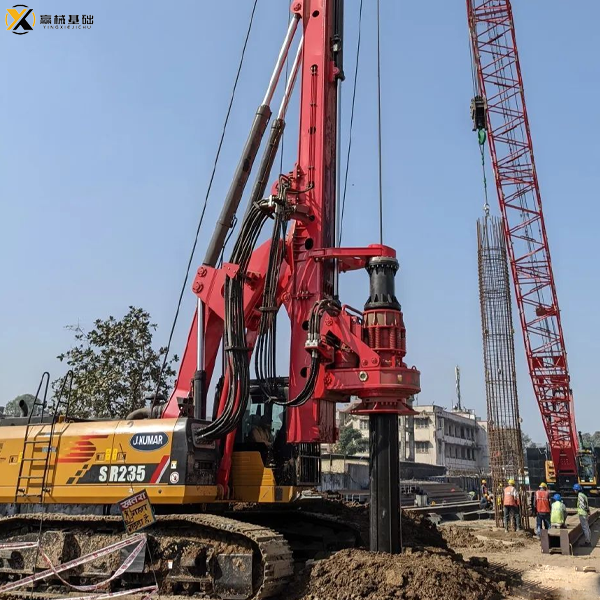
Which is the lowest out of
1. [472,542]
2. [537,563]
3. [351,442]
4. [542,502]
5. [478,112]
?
[537,563]

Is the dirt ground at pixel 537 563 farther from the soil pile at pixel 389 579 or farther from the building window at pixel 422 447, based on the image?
the building window at pixel 422 447

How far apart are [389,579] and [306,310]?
4.10 m

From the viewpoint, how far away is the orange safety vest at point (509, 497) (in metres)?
19.4

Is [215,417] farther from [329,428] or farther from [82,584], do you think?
[82,584]

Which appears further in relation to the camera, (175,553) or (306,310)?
(306,310)

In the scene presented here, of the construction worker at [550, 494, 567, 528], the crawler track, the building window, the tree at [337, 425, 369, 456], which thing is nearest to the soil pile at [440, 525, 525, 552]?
the construction worker at [550, 494, 567, 528]

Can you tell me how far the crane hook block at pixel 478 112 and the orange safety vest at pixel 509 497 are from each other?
18.8m

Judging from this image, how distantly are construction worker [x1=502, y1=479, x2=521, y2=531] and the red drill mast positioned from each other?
11.2 m

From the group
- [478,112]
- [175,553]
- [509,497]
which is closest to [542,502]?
[509,497]

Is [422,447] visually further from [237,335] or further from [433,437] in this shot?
[237,335]

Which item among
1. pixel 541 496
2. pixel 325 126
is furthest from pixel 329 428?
pixel 541 496

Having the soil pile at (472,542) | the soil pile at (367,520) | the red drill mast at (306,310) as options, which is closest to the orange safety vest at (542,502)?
the soil pile at (472,542)

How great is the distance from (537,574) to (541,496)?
24.4 ft

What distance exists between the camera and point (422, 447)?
76.2 m
